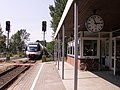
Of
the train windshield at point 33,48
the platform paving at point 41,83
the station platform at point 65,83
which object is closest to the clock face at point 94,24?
the station platform at point 65,83

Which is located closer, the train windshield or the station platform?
the station platform

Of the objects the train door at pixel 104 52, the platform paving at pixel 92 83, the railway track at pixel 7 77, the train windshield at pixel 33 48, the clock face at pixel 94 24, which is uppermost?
the train windshield at pixel 33 48

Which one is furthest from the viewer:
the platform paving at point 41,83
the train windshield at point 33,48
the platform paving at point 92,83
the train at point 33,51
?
the train windshield at point 33,48

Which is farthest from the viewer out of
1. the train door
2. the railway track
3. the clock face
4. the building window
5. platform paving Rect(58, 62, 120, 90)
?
the train door

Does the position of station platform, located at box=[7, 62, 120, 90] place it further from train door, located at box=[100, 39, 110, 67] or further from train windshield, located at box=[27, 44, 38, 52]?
train windshield, located at box=[27, 44, 38, 52]

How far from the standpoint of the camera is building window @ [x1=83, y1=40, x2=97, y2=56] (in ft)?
73.5

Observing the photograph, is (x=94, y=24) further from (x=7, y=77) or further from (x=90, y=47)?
(x=7, y=77)

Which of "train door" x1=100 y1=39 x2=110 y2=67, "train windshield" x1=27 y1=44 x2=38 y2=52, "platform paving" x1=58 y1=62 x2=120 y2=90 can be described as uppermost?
"train windshield" x1=27 y1=44 x2=38 y2=52

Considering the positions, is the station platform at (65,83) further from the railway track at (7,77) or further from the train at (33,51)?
the train at (33,51)

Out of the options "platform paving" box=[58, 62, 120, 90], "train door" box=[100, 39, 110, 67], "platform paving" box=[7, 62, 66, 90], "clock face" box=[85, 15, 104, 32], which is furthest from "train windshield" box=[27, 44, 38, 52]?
"clock face" box=[85, 15, 104, 32]

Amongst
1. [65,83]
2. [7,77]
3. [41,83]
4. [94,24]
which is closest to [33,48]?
[7,77]

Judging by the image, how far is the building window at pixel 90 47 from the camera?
73.5 ft

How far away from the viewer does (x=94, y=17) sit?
35.9 ft

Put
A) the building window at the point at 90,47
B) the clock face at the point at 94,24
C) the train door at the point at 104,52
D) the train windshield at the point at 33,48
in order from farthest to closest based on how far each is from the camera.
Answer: the train windshield at the point at 33,48 < the train door at the point at 104,52 < the building window at the point at 90,47 < the clock face at the point at 94,24
